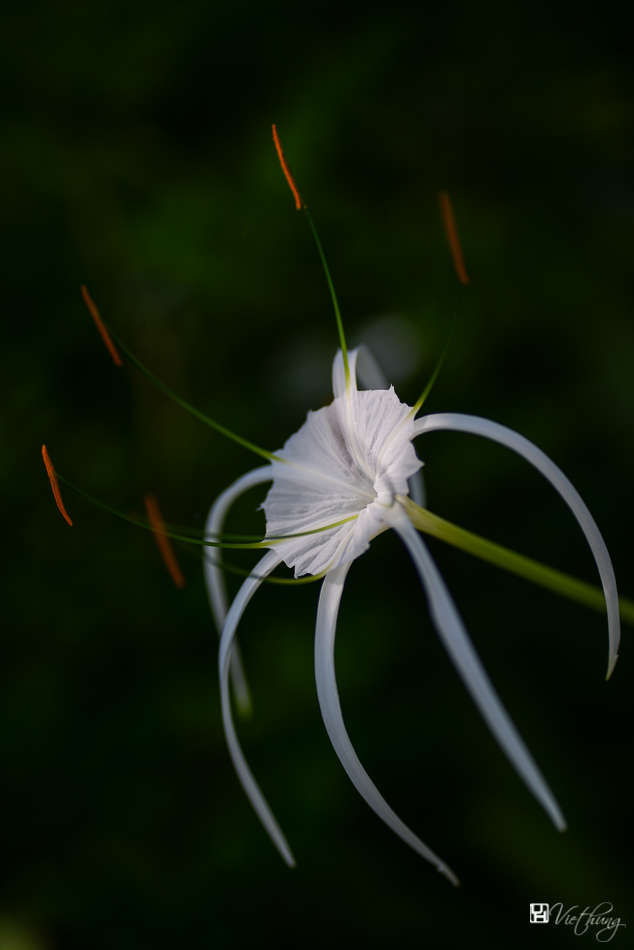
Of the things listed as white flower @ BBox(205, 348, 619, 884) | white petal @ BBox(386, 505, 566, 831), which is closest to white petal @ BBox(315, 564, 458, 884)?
white flower @ BBox(205, 348, 619, 884)

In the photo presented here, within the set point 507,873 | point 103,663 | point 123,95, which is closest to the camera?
point 507,873

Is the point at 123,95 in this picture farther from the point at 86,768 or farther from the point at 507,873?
the point at 507,873

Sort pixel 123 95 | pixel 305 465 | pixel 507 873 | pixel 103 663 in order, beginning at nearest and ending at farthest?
1. pixel 305 465
2. pixel 507 873
3. pixel 103 663
4. pixel 123 95

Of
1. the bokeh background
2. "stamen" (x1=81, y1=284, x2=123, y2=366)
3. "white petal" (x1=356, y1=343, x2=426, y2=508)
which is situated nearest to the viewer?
"stamen" (x1=81, y1=284, x2=123, y2=366)

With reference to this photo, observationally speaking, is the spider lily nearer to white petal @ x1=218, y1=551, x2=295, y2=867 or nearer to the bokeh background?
white petal @ x1=218, y1=551, x2=295, y2=867

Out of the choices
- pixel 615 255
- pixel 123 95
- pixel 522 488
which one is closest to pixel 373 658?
pixel 522 488

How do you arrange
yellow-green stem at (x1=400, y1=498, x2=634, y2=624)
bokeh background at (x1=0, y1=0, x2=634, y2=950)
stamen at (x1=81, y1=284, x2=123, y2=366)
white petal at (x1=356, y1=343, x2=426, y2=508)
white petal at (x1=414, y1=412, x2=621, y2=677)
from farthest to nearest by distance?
1. bokeh background at (x1=0, y1=0, x2=634, y2=950)
2. white petal at (x1=356, y1=343, x2=426, y2=508)
3. stamen at (x1=81, y1=284, x2=123, y2=366)
4. yellow-green stem at (x1=400, y1=498, x2=634, y2=624)
5. white petal at (x1=414, y1=412, x2=621, y2=677)

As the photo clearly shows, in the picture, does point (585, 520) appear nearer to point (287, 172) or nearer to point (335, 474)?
point (335, 474)

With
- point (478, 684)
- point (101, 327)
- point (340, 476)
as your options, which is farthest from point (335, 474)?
point (478, 684)
